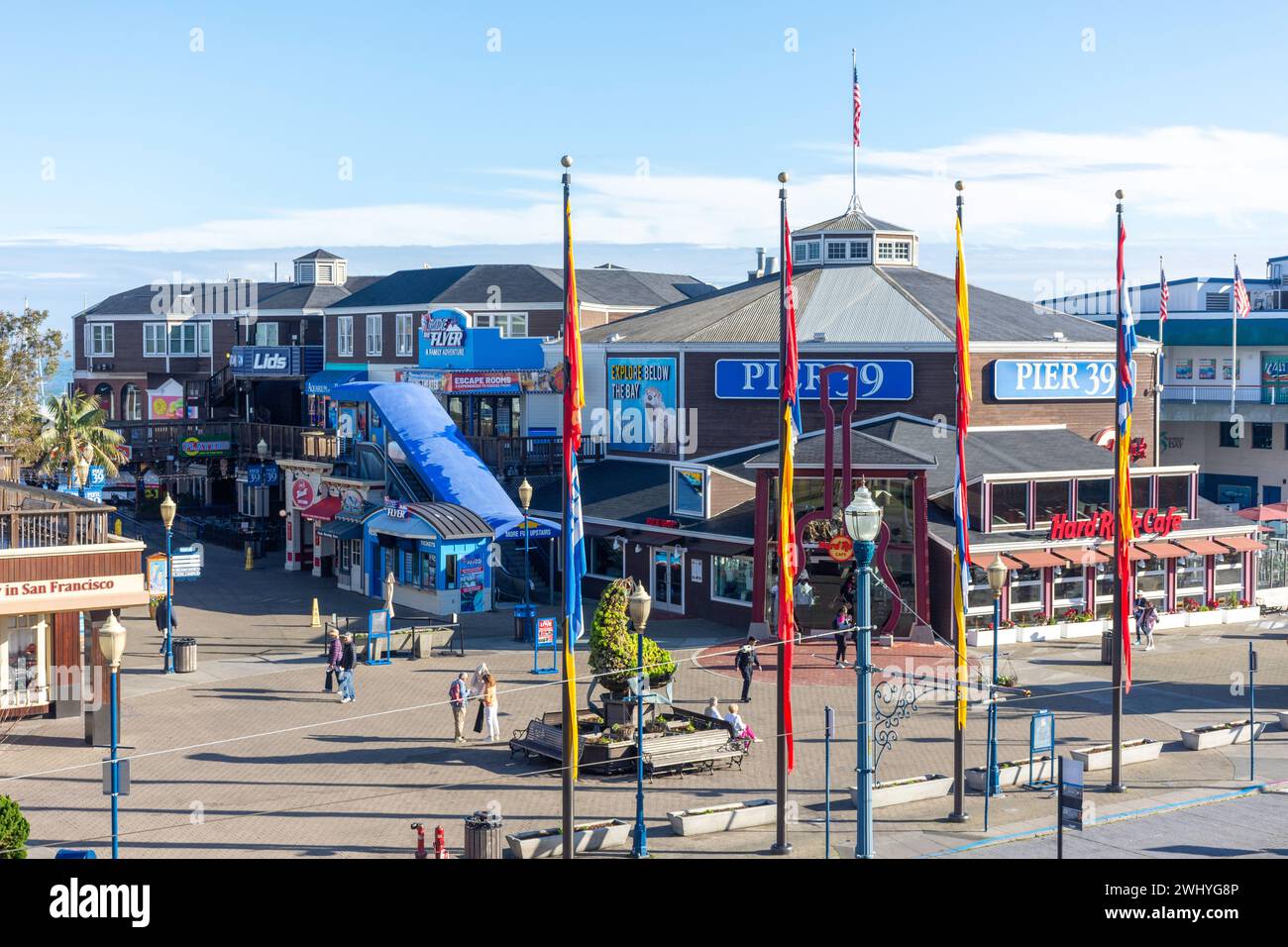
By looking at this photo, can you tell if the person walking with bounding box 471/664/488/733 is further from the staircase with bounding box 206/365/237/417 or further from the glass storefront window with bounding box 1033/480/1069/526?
the staircase with bounding box 206/365/237/417

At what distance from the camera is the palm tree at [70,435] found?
60.6 metres

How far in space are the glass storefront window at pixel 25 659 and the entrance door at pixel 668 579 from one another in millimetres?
20080

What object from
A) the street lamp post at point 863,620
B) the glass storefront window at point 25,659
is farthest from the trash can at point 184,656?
the street lamp post at point 863,620

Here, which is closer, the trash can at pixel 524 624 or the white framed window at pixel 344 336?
the trash can at pixel 524 624

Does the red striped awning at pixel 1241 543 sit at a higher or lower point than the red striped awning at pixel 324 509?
lower

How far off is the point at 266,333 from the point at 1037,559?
53263mm

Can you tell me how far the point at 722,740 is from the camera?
29797 millimetres

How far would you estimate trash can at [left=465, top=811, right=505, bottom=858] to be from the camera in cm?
2261

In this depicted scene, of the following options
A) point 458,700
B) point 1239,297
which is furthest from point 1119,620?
point 1239,297

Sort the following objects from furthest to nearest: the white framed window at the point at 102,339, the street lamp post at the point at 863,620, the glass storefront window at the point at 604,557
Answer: the white framed window at the point at 102,339, the glass storefront window at the point at 604,557, the street lamp post at the point at 863,620

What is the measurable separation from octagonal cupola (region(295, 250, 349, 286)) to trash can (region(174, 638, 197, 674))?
5198 centimetres

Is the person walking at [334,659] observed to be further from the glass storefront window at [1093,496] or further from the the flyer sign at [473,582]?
the glass storefront window at [1093,496]

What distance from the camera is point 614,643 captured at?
96.7ft

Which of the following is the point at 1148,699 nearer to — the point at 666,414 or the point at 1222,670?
the point at 1222,670
